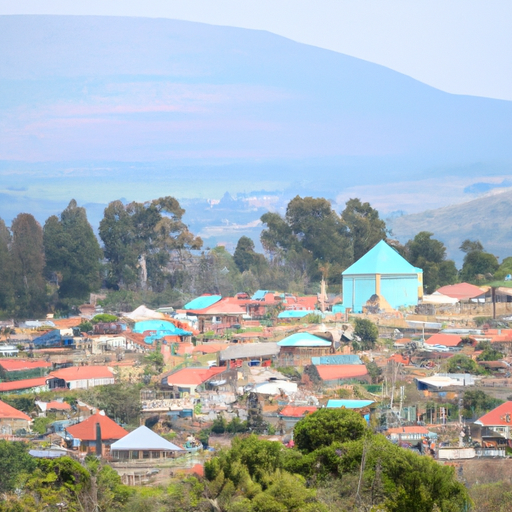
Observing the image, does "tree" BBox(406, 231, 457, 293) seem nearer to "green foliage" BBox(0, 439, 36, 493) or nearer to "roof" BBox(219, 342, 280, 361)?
"roof" BBox(219, 342, 280, 361)

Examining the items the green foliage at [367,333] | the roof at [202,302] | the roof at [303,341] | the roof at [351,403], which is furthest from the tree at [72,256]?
the roof at [351,403]

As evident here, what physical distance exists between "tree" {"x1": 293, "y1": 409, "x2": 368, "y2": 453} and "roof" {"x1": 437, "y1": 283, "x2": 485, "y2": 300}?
24224 millimetres

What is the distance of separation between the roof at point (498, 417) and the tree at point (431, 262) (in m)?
26.7

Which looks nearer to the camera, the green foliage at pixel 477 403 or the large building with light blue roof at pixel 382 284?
the green foliage at pixel 477 403

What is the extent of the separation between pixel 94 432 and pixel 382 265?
2392 centimetres

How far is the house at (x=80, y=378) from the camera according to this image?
89.4 ft

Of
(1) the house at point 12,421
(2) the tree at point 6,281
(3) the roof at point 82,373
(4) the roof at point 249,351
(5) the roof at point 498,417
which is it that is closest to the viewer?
(5) the roof at point 498,417

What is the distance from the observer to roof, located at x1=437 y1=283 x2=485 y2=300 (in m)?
42.3

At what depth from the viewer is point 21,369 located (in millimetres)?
29422

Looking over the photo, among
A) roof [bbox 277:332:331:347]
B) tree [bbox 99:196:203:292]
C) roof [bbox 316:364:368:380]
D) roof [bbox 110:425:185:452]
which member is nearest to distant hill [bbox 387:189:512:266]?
tree [bbox 99:196:203:292]

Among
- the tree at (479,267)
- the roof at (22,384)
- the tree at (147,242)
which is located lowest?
the roof at (22,384)

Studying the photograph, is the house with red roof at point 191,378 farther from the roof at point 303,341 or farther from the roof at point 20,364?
the roof at point 20,364

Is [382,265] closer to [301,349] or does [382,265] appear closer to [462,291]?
[462,291]

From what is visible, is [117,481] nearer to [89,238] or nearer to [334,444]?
[334,444]
